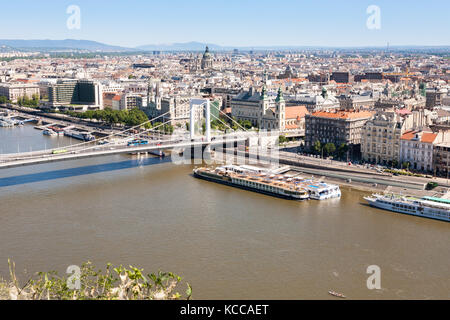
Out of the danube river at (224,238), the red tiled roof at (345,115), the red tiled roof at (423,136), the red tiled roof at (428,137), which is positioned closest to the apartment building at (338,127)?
the red tiled roof at (345,115)

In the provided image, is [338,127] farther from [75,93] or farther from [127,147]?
[75,93]

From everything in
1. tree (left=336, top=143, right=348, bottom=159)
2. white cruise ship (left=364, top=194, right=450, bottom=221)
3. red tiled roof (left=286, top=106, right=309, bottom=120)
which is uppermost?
red tiled roof (left=286, top=106, right=309, bottom=120)

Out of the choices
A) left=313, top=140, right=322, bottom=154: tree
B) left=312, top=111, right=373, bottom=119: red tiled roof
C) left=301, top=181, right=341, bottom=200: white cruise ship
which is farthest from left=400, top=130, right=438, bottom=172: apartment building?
left=301, top=181, right=341, bottom=200: white cruise ship

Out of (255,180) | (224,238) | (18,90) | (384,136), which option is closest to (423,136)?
(384,136)

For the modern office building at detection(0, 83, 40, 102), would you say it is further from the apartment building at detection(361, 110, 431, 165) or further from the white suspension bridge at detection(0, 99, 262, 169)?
the apartment building at detection(361, 110, 431, 165)

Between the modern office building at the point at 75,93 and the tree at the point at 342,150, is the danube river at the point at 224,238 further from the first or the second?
the modern office building at the point at 75,93
